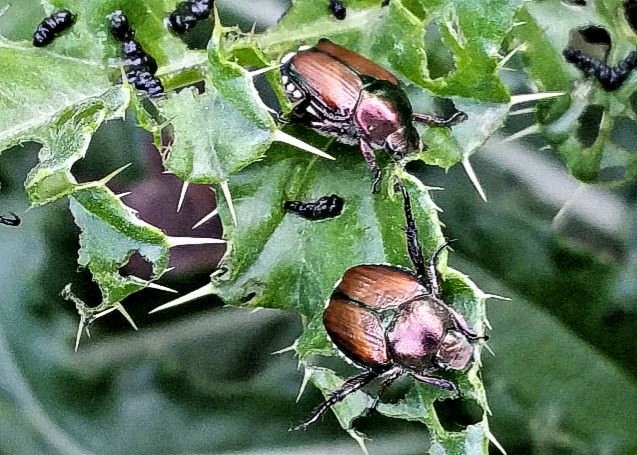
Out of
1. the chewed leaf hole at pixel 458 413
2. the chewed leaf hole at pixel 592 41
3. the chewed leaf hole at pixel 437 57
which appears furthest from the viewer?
the chewed leaf hole at pixel 458 413

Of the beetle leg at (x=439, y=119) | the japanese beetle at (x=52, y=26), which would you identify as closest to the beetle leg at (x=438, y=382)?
the beetle leg at (x=439, y=119)

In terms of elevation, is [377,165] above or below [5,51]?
below

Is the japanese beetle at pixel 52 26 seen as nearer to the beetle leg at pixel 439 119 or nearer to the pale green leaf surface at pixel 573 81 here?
the beetle leg at pixel 439 119

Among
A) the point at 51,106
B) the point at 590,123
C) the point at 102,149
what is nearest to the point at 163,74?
the point at 51,106

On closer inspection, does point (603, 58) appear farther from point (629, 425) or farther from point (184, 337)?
point (184, 337)

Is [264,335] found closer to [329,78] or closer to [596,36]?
[329,78]

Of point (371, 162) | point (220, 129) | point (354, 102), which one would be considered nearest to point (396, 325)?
point (371, 162)

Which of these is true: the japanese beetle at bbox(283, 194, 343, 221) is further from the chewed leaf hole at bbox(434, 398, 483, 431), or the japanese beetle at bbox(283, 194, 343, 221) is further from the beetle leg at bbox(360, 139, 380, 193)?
the chewed leaf hole at bbox(434, 398, 483, 431)

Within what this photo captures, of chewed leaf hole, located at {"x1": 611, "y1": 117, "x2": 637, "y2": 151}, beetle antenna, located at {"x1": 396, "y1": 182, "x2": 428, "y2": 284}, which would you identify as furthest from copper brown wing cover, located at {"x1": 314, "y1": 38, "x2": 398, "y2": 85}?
chewed leaf hole, located at {"x1": 611, "y1": 117, "x2": 637, "y2": 151}
